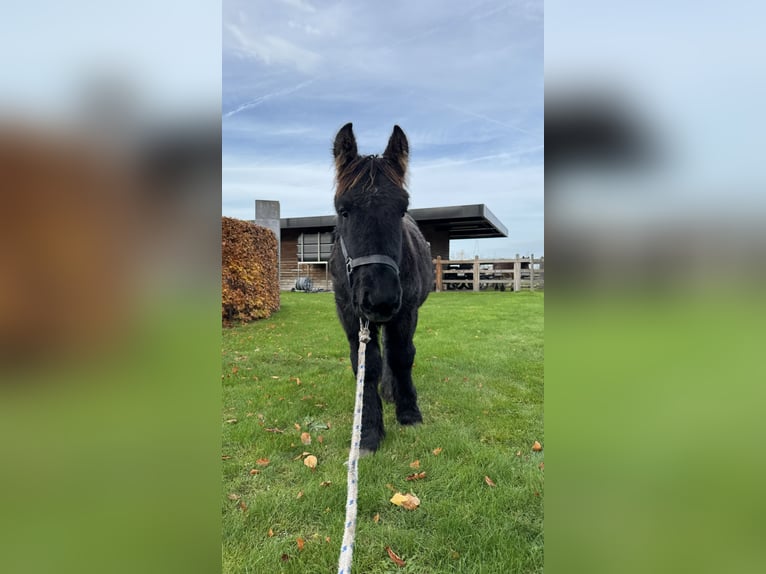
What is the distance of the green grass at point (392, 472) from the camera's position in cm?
213

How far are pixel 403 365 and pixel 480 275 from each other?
20671 millimetres

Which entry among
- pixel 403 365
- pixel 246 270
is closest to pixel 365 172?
pixel 403 365

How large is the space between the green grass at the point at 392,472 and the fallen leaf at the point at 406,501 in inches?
1.5

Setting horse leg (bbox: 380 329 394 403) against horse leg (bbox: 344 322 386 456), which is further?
horse leg (bbox: 380 329 394 403)

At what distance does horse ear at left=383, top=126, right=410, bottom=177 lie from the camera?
137 inches

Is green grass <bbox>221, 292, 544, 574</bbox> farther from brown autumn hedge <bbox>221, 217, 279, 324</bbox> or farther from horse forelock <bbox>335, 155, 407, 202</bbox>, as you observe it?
brown autumn hedge <bbox>221, 217, 279, 324</bbox>
